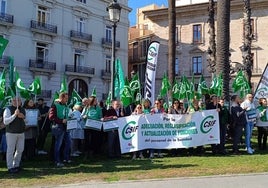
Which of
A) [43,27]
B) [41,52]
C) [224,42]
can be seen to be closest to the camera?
[224,42]

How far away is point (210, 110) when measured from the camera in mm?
12648

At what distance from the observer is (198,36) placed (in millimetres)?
50062

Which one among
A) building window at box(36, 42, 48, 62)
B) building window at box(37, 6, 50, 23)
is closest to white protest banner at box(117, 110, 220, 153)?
building window at box(36, 42, 48, 62)

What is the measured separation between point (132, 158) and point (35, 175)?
348 centimetres

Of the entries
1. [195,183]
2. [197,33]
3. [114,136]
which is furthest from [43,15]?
[195,183]

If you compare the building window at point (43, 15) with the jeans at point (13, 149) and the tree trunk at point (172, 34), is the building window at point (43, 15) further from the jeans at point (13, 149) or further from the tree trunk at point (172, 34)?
the jeans at point (13, 149)

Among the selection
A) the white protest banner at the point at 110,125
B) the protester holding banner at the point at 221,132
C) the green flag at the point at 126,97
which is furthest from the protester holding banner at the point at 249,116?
the white protest banner at the point at 110,125

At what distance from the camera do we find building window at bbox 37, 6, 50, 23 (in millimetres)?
41031

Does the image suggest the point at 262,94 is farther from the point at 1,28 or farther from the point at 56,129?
the point at 1,28

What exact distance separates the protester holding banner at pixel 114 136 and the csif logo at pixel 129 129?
0.37 metres

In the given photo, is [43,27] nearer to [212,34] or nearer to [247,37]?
[212,34]

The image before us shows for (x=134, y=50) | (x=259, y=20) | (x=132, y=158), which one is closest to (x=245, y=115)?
(x=132, y=158)

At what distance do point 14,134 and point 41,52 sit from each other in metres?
33.1

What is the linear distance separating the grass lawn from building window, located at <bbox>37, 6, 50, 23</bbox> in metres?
31.1
